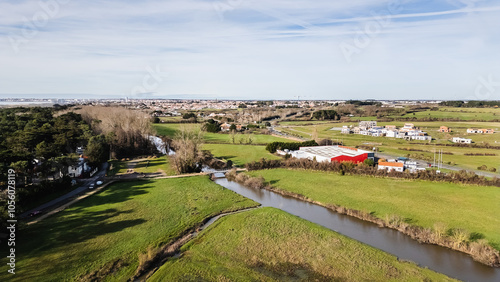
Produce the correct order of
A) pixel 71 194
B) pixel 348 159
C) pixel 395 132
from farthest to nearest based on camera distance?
pixel 395 132, pixel 348 159, pixel 71 194

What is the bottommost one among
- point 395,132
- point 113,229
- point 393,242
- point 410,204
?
point 393,242

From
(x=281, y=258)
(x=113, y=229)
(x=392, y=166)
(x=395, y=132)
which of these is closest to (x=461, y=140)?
(x=395, y=132)

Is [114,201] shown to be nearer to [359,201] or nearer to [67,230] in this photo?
[67,230]

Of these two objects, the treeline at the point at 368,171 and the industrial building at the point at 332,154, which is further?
the industrial building at the point at 332,154

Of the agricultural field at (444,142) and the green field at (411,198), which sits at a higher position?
the agricultural field at (444,142)

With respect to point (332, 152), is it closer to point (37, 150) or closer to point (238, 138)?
point (238, 138)

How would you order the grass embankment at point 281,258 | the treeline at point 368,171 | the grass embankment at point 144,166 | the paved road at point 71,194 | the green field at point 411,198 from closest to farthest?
the grass embankment at point 281,258
the green field at point 411,198
the paved road at point 71,194
the treeline at point 368,171
the grass embankment at point 144,166

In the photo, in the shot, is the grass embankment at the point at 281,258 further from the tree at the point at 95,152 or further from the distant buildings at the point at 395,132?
the distant buildings at the point at 395,132

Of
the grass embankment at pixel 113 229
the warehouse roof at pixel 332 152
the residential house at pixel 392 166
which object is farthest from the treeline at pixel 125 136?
the residential house at pixel 392 166
